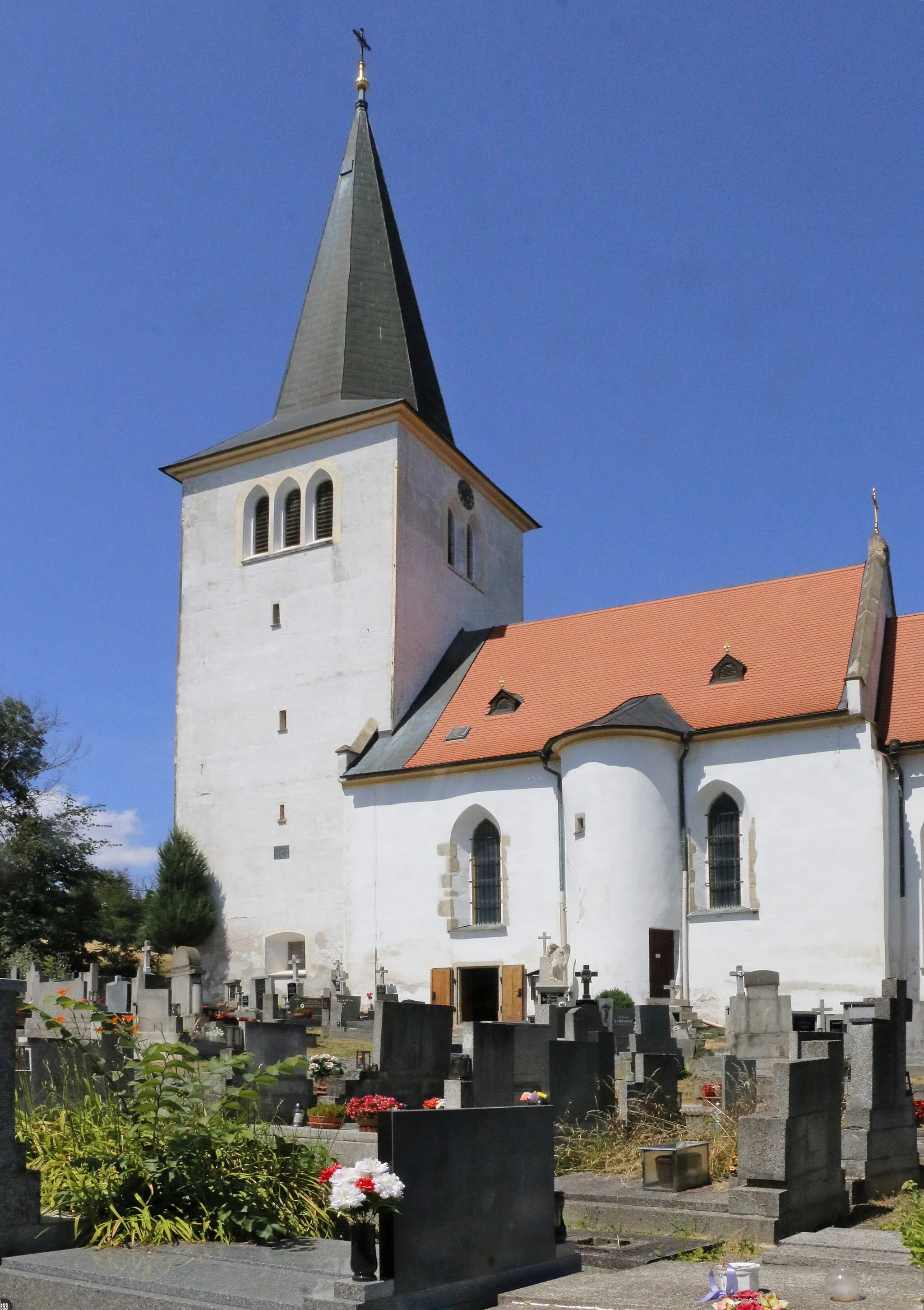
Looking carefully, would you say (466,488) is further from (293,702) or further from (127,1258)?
(127,1258)

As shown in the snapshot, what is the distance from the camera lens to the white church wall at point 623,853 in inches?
971

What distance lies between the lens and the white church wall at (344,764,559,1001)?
26609 millimetres

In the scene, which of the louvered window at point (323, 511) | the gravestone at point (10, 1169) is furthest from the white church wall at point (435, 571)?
the gravestone at point (10, 1169)

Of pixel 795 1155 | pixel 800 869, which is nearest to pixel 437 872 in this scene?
pixel 800 869

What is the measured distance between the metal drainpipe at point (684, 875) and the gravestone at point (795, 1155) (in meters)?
15.2

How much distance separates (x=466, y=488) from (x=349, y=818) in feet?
32.0

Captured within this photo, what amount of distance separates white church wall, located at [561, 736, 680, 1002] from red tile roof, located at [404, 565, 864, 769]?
1459mm

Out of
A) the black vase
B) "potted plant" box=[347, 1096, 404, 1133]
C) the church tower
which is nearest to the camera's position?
the black vase

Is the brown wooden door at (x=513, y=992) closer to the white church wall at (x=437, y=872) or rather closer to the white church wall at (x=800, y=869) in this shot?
the white church wall at (x=437, y=872)

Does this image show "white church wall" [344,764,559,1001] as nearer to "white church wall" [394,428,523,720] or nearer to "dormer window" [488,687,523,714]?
"dormer window" [488,687,523,714]

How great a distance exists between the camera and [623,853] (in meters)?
25.0

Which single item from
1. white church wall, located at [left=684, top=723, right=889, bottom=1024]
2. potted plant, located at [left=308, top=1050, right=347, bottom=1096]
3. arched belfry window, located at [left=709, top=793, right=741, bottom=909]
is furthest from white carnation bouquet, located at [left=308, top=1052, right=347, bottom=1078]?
arched belfry window, located at [left=709, top=793, right=741, bottom=909]

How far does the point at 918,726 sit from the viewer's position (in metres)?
24.2

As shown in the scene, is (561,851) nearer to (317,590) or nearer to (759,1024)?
(317,590)
